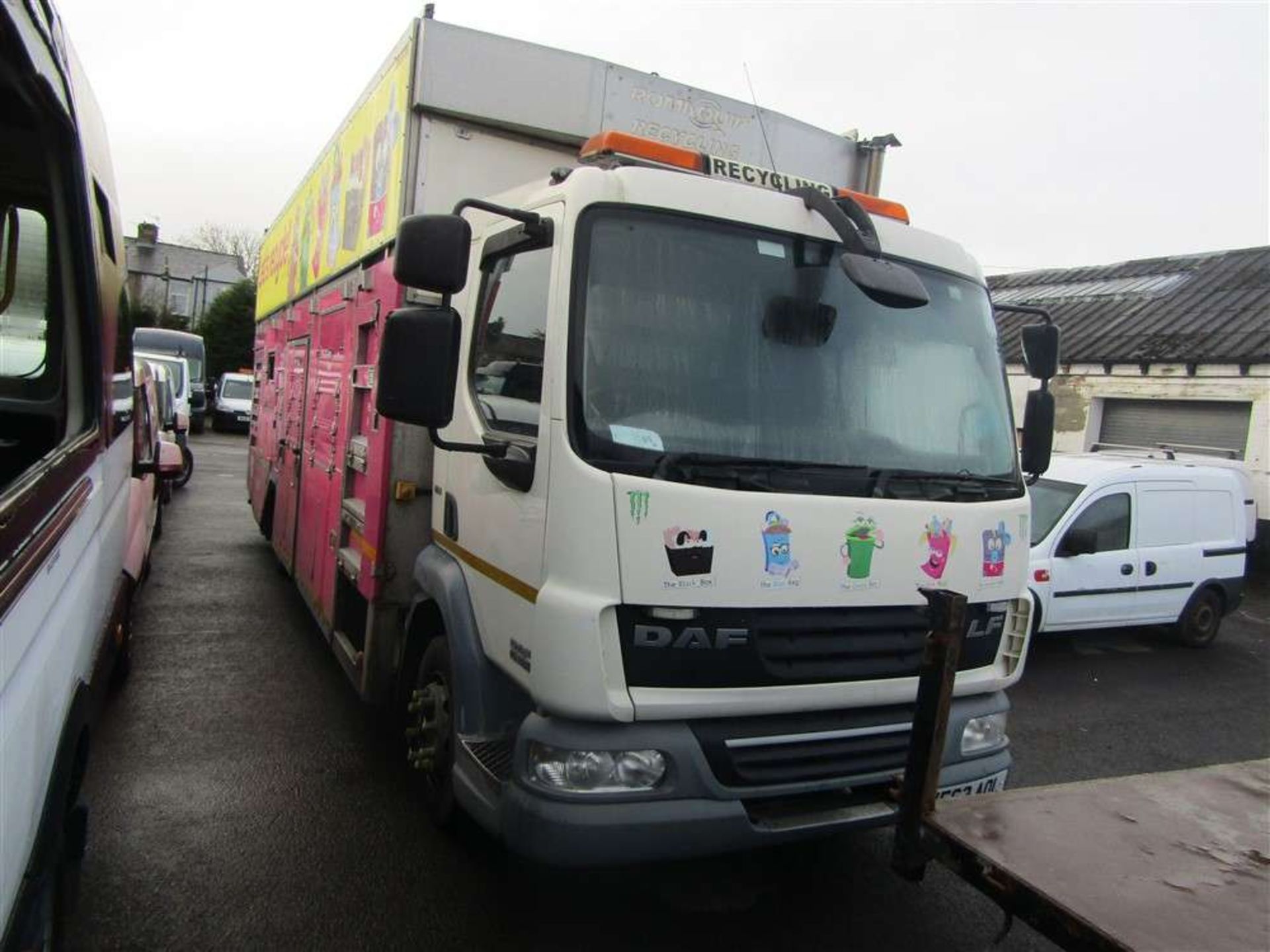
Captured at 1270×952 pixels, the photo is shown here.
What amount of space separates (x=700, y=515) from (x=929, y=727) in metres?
0.87

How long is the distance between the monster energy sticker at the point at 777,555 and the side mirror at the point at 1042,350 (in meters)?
1.84

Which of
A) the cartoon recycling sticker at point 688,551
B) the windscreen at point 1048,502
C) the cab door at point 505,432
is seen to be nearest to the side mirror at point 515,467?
the cab door at point 505,432

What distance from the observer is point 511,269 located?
11.0ft

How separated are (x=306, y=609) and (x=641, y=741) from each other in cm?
538

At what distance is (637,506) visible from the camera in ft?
8.65

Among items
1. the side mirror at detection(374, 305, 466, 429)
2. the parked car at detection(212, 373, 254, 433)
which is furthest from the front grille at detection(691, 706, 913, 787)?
the parked car at detection(212, 373, 254, 433)

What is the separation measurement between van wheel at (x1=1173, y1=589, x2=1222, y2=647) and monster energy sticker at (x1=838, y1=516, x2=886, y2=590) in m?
7.48

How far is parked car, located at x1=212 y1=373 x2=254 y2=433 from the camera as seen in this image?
1035 inches

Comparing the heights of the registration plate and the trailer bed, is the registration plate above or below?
below

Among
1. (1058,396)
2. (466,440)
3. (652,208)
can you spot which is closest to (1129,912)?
(652,208)

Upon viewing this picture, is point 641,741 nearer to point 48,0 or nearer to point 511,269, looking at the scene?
point 511,269

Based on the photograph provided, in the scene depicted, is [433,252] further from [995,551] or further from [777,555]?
[995,551]

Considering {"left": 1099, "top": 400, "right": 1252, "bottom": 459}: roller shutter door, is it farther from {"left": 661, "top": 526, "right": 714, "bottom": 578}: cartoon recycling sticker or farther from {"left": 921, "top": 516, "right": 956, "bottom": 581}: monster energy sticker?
{"left": 661, "top": 526, "right": 714, "bottom": 578}: cartoon recycling sticker

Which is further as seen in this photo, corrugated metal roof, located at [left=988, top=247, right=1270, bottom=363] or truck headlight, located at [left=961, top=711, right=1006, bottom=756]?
corrugated metal roof, located at [left=988, top=247, right=1270, bottom=363]
